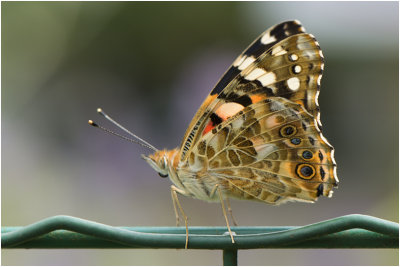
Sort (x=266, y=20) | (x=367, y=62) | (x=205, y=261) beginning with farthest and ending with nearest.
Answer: (x=367, y=62), (x=266, y=20), (x=205, y=261)

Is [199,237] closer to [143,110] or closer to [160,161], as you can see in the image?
[160,161]

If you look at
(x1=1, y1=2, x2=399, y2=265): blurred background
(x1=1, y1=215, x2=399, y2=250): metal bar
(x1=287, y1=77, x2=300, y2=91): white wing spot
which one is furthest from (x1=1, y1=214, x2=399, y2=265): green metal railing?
(x1=1, y1=2, x2=399, y2=265): blurred background

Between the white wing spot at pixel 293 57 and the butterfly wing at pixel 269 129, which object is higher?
the white wing spot at pixel 293 57

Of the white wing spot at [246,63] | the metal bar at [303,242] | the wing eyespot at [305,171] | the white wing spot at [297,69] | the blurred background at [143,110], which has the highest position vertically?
the blurred background at [143,110]

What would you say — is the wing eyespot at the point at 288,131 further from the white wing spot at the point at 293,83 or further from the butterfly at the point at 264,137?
the white wing spot at the point at 293,83

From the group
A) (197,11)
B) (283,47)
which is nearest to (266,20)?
(197,11)

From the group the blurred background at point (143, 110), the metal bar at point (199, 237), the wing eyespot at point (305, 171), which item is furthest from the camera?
the blurred background at point (143, 110)

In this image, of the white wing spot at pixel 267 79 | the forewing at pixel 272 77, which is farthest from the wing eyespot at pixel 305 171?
the white wing spot at pixel 267 79

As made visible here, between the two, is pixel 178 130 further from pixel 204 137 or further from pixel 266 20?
pixel 204 137
